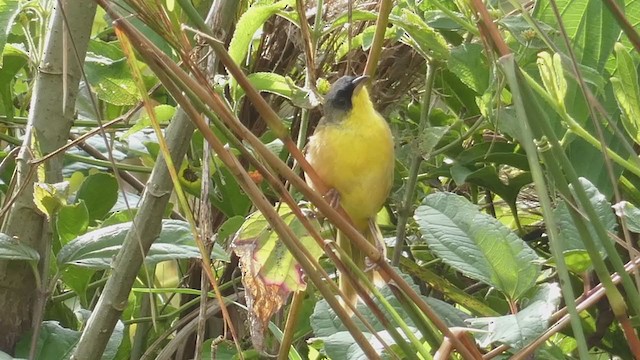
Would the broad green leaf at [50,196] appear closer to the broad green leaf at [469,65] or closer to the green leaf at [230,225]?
the green leaf at [230,225]

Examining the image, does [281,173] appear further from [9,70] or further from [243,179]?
[9,70]

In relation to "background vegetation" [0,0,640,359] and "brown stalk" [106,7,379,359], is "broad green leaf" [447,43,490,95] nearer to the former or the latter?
"background vegetation" [0,0,640,359]

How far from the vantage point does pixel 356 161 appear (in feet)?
3.66

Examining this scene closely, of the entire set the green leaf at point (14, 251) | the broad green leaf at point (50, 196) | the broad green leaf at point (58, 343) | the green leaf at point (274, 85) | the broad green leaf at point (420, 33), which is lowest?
the broad green leaf at point (58, 343)

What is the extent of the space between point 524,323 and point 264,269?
18 centimetres

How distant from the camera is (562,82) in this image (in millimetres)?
586

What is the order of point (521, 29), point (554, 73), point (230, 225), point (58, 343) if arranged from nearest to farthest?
point (554, 73) < point (521, 29) < point (58, 343) < point (230, 225)

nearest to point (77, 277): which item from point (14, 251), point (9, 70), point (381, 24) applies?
point (14, 251)

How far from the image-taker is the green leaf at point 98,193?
1139 mm

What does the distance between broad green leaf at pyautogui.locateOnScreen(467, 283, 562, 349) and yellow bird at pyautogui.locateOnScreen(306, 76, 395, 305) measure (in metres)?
0.39

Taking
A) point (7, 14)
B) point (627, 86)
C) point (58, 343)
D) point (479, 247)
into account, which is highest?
point (7, 14)

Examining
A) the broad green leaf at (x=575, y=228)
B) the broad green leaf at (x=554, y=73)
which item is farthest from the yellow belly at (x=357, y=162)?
the broad green leaf at (x=554, y=73)

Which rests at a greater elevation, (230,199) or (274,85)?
(274,85)

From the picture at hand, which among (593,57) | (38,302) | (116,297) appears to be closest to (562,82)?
(593,57)
